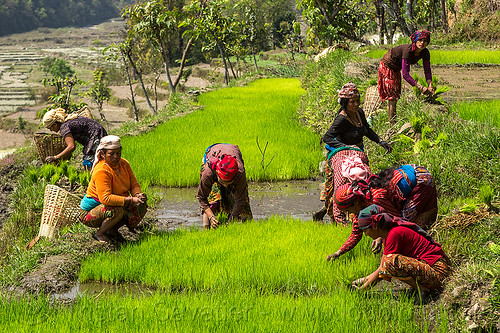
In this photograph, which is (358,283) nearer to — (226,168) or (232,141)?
(226,168)

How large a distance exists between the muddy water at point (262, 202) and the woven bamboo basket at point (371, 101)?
166 cm

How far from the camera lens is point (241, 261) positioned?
4141 mm

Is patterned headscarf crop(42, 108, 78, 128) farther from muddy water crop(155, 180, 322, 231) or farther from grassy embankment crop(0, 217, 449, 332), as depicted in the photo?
grassy embankment crop(0, 217, 449, 332)

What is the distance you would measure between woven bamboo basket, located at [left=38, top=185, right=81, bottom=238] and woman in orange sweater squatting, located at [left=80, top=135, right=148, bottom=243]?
1.52 feet

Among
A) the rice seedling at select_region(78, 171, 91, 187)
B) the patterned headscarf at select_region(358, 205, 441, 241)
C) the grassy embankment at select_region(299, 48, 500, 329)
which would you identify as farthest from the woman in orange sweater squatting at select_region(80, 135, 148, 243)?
the grassy embankment at select_region(299, 48, 500, 329)

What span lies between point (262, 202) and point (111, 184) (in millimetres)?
2337

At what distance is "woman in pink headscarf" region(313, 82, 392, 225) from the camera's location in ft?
15.0

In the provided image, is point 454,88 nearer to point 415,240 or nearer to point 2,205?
point 415,240

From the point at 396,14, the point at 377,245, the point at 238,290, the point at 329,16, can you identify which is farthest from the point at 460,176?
the point at 329,16

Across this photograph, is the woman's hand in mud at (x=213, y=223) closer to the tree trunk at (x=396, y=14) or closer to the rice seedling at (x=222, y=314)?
the rice seedling at (x=222, y=314)

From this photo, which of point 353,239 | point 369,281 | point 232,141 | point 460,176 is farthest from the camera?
point 232,141

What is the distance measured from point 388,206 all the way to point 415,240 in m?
0.64

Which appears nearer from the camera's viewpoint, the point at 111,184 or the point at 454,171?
the point at 111,184

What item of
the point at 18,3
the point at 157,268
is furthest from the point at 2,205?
the point at 18,3
